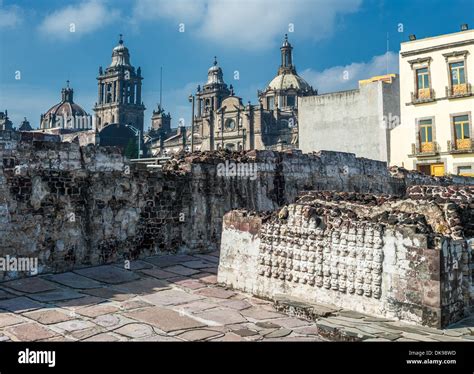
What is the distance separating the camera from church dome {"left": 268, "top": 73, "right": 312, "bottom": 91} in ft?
241

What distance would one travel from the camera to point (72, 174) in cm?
888

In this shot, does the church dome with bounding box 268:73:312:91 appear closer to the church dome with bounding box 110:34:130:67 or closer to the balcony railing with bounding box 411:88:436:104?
the church dome with bounding box 110:34:130:67

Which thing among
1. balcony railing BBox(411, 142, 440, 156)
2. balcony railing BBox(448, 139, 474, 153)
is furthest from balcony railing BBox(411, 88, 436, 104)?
balcony railing BBox(448, 139, 474, 153)

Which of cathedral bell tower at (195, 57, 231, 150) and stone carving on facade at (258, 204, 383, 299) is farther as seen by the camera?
cathedral bell tower at (195, 57, 231, 150)

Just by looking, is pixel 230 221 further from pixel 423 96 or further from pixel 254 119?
pixel 254 119

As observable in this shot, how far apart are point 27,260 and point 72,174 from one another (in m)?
1.69

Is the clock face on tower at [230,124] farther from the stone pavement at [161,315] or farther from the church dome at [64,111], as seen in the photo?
the stone pavement at [161,315]

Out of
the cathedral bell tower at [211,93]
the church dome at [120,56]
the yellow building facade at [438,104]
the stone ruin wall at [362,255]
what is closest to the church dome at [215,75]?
the cathedral bell tower at [211,93]

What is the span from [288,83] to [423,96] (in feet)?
168

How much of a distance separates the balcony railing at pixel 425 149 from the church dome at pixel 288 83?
49.2m

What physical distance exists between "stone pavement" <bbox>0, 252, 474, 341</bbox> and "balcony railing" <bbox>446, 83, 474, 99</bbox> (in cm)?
1915
